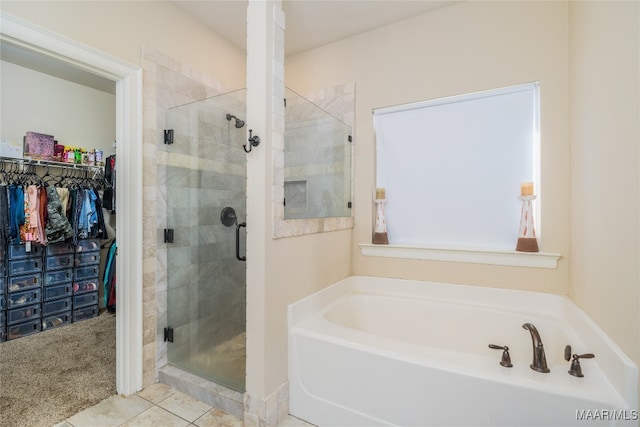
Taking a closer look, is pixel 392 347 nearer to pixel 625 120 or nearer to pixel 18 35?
pixel 625 120

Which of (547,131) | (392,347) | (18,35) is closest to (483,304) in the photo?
(392,347)

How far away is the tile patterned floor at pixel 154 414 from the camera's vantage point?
1610 millimetres

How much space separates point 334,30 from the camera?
2.43 m

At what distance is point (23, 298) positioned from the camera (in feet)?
9.34

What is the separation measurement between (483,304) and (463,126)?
4.18 ft

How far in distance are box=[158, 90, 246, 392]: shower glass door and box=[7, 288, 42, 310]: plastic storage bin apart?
1.91 m

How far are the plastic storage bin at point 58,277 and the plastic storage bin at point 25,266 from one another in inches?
4.2

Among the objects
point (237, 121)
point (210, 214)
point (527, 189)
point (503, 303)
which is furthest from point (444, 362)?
point (237, 121)

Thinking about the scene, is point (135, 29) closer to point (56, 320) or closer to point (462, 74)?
point (462, 74)

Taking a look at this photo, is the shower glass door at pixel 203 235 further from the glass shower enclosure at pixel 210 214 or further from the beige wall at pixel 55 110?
the beige wall at pixel 55 110

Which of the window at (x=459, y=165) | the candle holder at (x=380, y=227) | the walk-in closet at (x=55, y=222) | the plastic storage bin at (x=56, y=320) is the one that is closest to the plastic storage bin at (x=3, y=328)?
the walk-in closet at (x=55, y=222)

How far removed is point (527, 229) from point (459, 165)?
2.02 feet

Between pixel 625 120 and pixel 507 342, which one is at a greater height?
pixel 625 120

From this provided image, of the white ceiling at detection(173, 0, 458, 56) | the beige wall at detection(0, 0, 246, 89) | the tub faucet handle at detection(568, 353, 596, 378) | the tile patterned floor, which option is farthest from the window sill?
the beige wall at detection(0, 0, 246, 89)
